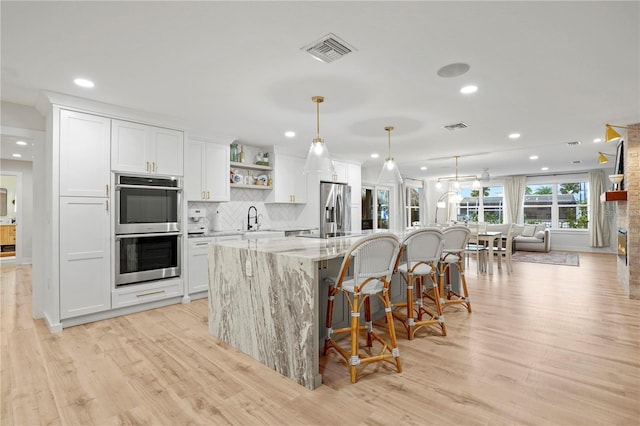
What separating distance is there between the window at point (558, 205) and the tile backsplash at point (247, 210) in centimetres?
821

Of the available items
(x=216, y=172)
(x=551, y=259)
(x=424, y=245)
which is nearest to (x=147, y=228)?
(x=216, y=172)

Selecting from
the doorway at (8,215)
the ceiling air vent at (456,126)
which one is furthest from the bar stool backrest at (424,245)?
the doorway at (8,215)

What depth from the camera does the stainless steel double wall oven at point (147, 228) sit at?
3.69m

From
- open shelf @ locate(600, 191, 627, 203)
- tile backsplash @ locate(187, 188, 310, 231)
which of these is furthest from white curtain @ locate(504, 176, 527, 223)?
tile backsplash @ locate(187, 188, 310, 231)

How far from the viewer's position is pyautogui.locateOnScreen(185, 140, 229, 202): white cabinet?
14.9 feet

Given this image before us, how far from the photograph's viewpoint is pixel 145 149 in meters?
3.88

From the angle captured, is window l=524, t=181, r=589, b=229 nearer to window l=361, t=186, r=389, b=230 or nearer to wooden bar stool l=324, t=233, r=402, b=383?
window l=361, t=186, r=389, b=230

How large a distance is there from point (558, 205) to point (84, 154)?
11.8 m

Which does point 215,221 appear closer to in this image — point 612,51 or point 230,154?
point 230,154

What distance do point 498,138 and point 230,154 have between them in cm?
422

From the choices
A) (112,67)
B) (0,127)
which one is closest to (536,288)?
(112,67)

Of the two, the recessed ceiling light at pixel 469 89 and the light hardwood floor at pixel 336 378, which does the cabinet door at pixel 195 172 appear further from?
the recessed ceiling light at pixel 469 89

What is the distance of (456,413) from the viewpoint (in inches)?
73.9

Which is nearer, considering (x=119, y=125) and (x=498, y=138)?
(x=119, y=125)
